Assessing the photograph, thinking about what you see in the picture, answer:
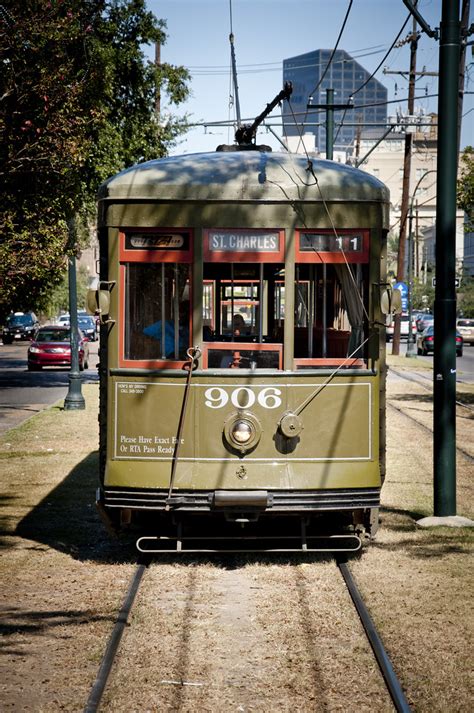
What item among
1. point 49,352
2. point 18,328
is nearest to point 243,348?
point 49,352

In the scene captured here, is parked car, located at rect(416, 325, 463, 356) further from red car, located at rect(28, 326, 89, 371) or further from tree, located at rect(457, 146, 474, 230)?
tree, located at rect(457, 146, 474, 230)

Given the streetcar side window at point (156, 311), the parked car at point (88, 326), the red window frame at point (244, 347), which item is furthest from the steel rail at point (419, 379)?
the parked car at point (88, 326)

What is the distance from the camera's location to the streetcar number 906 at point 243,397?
8.70 metres

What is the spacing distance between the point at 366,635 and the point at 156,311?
10.6ft

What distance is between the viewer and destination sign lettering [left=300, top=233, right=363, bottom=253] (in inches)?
346

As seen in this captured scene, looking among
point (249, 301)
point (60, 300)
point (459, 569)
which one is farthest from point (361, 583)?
A: point (60, 300)

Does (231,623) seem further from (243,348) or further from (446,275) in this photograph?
(446,275)

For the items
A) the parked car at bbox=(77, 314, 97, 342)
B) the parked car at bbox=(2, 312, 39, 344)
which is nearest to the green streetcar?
the parked car at bbox=(77, 314, 97, 342)

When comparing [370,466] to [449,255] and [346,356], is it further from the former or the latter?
[449,255]

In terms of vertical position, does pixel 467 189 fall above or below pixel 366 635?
above

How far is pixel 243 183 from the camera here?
8844mm

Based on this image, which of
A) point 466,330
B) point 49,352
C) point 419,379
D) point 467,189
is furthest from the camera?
point 466,330

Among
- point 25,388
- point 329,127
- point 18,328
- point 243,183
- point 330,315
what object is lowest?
point 25,388

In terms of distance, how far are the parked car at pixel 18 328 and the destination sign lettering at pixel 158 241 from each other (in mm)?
53718
